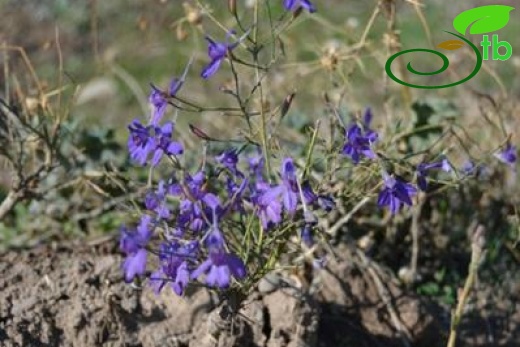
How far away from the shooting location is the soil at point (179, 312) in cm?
271

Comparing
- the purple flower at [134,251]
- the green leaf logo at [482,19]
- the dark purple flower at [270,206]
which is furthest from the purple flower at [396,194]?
the green leaf logo at [482,19]

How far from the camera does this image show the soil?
2715mm

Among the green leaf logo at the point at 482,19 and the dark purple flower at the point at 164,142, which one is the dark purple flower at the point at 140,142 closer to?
the dark purple flower at the point at 164,142

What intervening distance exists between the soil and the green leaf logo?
3.62ft

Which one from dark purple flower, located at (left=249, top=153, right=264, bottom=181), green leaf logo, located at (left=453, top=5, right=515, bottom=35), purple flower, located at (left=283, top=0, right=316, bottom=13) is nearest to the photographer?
purple flower, located at (left=283, top=0, right=316, bottom=13)

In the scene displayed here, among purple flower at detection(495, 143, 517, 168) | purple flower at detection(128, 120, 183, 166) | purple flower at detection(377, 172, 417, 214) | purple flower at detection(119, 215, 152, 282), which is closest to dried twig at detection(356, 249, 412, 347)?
purple flower at detection(495, 143, 517, 168)

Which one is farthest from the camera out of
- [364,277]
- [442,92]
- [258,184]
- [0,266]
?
[442,92]

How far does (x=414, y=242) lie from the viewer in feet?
11.0

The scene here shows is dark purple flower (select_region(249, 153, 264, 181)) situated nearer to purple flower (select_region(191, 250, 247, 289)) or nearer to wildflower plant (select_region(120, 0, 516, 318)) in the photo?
wildflower plant (select_region(120, 0, 516, 318))

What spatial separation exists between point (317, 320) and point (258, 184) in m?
0.57

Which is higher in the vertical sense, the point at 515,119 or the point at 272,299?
the point at 515,119

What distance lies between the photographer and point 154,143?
7.53ft

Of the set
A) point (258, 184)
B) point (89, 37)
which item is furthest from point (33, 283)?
point (89, 37)

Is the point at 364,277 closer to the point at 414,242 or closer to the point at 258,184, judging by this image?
the point at 414,242
